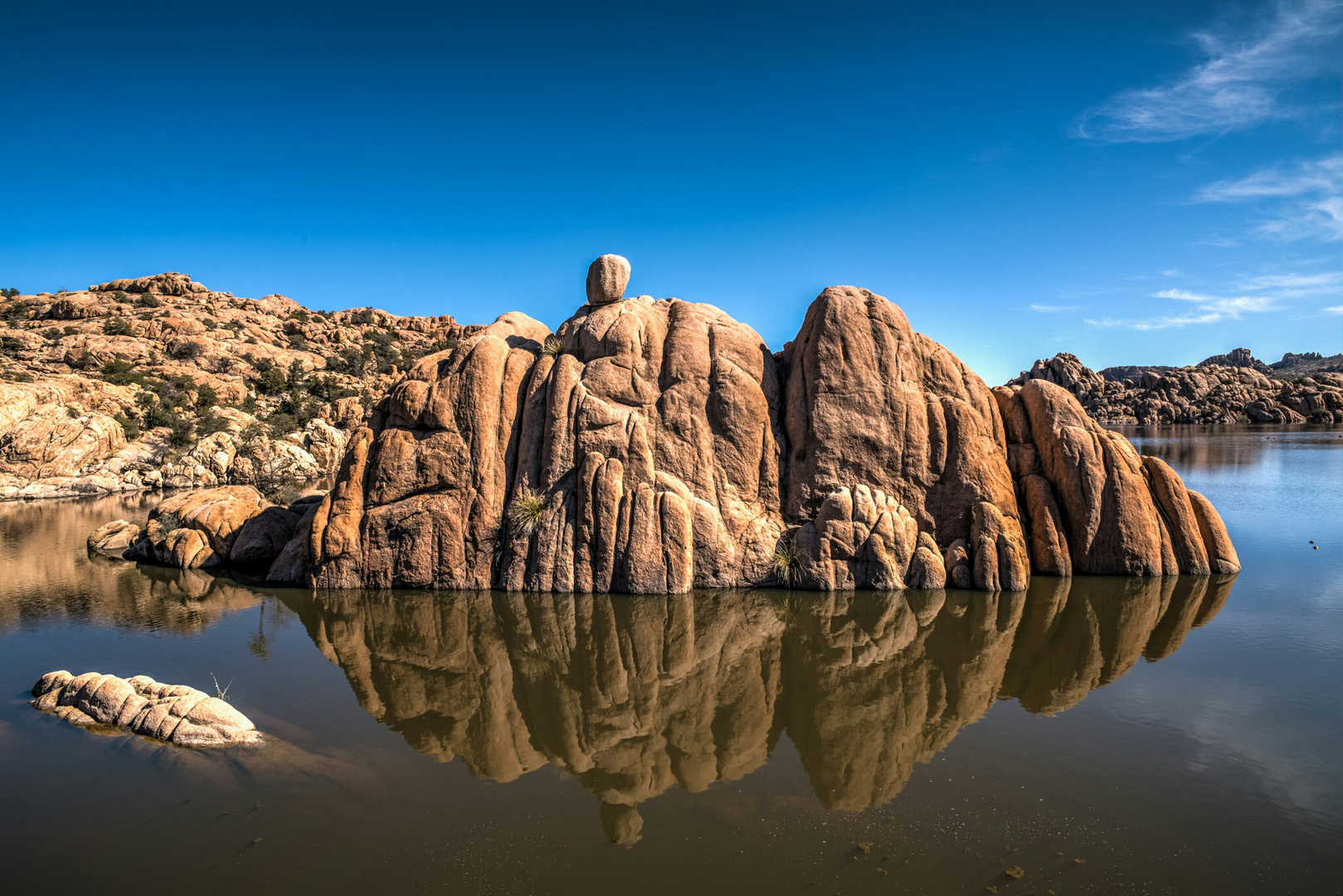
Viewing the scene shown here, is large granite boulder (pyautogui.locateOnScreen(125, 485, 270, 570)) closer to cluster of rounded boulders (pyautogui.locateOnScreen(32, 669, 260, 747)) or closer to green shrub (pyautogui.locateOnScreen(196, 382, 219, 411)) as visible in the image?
cluster of rounded boulders (pyautogui.locateOnScreen(32, 669, 260, 747))

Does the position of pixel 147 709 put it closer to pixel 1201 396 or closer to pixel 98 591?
pixel 98 591

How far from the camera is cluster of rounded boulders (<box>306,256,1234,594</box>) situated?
18.4 meters

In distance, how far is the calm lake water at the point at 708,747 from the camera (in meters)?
7.46

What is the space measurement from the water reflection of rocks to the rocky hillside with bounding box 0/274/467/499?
26624mm

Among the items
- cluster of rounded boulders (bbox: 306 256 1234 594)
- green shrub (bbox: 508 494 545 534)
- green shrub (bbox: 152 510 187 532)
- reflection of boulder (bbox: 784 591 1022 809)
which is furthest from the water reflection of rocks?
green shrub (bbox: 152 510 187 532)

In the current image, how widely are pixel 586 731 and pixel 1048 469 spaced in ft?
51.3

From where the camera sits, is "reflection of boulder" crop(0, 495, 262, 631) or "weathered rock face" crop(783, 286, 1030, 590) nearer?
"reflection of boulder" crop(0, 495, 262, 631)

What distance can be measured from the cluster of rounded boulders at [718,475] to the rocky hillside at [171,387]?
71.5 ft

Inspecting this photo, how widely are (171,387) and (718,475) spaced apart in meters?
59.6

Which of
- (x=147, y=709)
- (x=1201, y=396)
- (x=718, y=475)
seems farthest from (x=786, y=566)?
(x=1201, y=396)

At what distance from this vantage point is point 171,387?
5831cm

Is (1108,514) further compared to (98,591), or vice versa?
(98,591)

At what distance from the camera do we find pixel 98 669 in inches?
534

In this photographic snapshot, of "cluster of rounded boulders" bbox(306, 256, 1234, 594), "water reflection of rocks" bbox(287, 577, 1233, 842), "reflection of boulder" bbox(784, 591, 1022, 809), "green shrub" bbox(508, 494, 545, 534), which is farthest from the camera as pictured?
"green shrub" bbox(508, 494, 545, 534)
